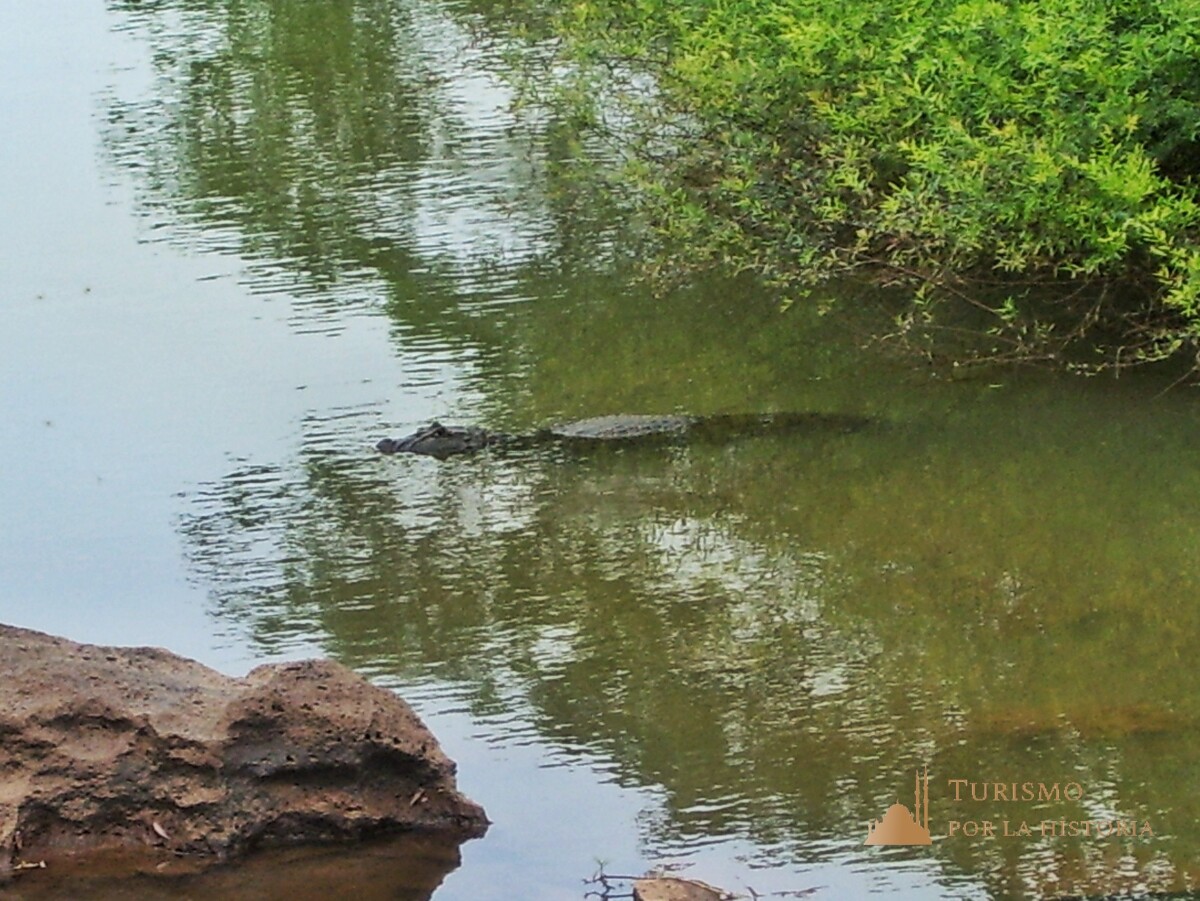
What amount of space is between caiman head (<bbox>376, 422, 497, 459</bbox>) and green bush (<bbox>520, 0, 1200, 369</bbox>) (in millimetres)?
1403

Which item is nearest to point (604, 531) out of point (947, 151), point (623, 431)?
point (623, 431)

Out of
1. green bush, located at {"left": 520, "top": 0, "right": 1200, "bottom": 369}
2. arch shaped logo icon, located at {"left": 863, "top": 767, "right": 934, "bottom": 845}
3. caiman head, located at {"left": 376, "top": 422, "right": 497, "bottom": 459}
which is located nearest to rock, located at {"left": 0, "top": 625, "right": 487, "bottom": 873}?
arch shaped logo icon, located at {"left": 863, "top": 767, "right": 934, "bottom": 845}

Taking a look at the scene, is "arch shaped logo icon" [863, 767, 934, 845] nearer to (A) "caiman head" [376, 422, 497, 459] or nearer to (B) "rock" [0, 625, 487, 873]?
(B) "rock" [0, 625, 487, 873]

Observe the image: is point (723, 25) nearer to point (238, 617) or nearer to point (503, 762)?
point (238, 617)

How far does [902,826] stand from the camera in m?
5.01

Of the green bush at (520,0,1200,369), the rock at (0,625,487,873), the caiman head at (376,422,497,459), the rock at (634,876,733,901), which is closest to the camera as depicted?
the rock at (634,876,733,901)

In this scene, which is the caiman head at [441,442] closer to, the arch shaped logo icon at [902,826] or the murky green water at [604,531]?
the murky green water at [604,531]

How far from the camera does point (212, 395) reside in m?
8.90

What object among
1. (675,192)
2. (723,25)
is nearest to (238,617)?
(675,192)

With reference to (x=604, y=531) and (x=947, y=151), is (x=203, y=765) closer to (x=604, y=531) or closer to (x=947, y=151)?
(x=604, y=531)

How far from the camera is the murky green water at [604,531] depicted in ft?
17.0

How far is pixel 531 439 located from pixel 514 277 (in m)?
1.98

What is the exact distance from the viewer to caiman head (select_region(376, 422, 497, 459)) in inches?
310

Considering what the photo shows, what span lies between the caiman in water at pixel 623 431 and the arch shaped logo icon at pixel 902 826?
9.65 feet
